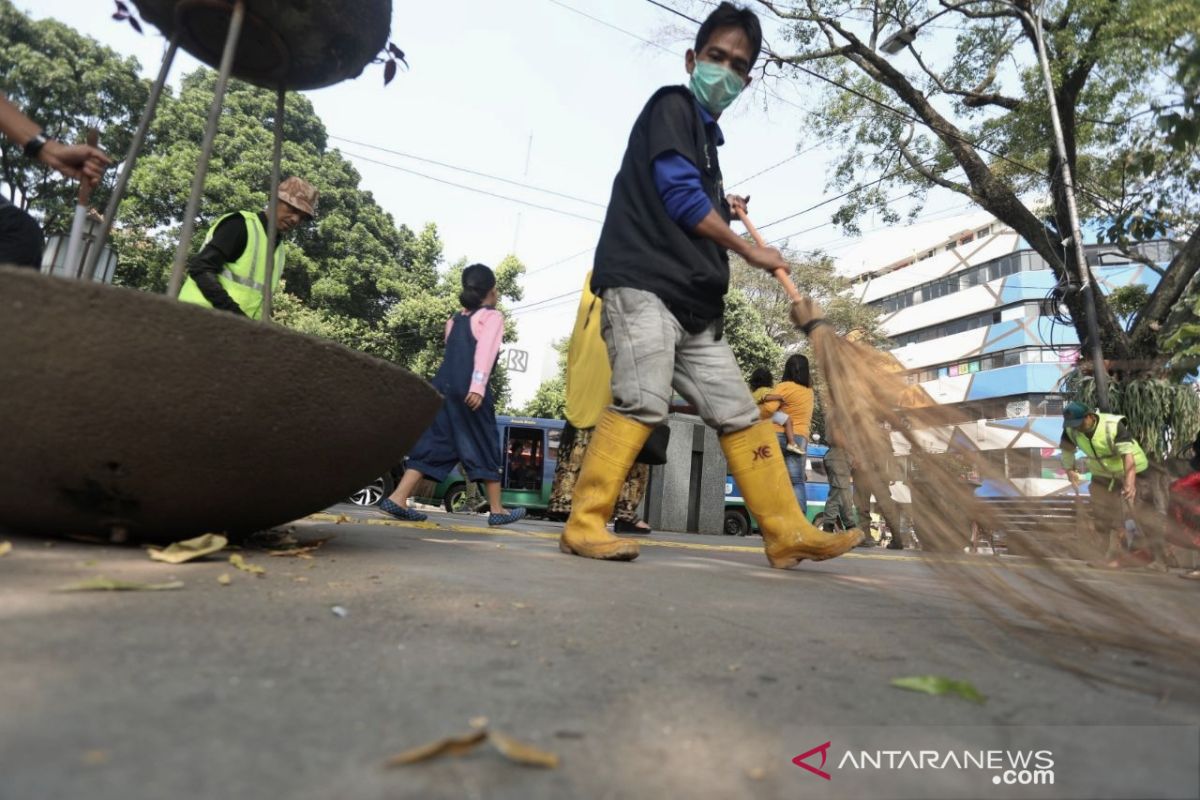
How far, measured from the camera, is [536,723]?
0.92m

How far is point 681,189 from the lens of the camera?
2.78 m

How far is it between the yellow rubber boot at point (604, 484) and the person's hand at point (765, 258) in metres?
0.74

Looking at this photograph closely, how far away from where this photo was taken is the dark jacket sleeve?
3098mm

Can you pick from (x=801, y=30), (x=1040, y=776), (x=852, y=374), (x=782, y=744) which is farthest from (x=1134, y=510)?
(x=801, y=30)

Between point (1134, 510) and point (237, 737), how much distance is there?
Answer: 2.25m

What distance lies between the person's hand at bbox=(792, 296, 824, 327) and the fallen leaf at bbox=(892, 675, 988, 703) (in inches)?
65.7

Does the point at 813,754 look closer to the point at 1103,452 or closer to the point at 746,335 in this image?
the point at 1103,452

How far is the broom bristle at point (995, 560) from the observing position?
1596mm

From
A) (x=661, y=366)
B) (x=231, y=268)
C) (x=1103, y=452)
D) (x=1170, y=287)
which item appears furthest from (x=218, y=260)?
(x=1170, y=287)

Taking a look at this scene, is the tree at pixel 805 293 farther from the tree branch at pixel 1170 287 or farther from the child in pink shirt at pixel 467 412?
the child in pink shirt at pixel 467 412

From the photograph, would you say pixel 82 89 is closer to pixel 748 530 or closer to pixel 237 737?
pixel 748 530

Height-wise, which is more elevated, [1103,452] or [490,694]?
[1103,452]

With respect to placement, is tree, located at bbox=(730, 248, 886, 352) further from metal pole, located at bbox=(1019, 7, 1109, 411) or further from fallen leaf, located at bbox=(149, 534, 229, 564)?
fallen leaf, located at bbox=(149, 534, 229, 564)

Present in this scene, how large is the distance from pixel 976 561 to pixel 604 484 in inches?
51.6
